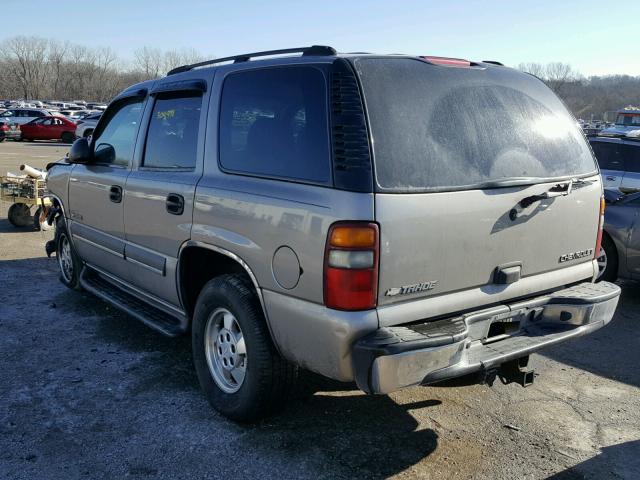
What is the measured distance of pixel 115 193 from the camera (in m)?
4.58

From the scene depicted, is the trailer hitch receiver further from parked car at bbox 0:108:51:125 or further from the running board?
parked car at bbox 0:108:51:125

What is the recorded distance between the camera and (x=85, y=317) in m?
5.43

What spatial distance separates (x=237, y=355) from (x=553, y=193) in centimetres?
199

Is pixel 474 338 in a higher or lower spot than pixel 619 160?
lower

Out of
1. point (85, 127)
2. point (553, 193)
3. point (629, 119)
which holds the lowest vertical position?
point (553, 193)

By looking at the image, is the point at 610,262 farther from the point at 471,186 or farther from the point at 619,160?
the point at 619,160

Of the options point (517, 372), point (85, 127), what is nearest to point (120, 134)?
point (517, 372)

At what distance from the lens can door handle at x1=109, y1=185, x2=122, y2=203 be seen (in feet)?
14.8

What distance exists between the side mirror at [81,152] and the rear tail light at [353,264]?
305 centimetres

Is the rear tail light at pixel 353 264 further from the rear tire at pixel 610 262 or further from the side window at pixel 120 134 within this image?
the rear tire at pixel 610 262

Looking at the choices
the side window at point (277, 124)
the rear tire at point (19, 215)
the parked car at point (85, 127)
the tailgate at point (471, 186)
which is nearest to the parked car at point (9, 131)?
the parked car at point (85, 127)

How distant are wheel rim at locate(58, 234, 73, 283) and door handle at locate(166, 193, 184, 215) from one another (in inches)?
98.5

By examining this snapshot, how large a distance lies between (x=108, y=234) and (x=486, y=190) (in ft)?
10.0

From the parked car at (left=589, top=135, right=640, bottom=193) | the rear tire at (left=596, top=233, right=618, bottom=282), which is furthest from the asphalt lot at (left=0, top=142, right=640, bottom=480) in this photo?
the parked car at (left=589, top=135, right=640, bottom=193)
